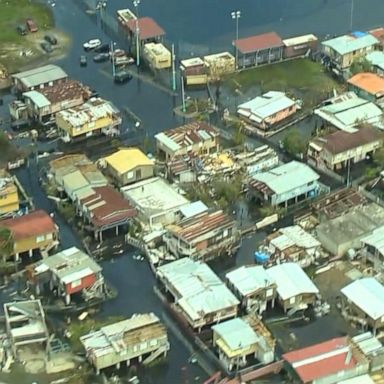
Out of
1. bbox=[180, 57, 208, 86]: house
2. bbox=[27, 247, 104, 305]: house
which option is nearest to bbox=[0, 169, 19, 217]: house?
bbox=[27, 247, 104, 305]: house

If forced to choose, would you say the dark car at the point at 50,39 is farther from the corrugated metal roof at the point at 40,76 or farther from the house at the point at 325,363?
the house at the point at 325,363

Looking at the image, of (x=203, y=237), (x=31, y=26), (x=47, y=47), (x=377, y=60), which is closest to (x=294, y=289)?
(x=203, y=237)

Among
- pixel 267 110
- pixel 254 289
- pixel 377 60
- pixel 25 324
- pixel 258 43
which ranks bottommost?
pixel 25 324

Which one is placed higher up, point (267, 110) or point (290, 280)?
point (267, 110)

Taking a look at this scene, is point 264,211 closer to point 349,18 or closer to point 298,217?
point 298,217

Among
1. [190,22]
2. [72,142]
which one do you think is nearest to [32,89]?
[72,142]

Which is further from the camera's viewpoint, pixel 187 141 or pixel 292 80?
pixel 292 80

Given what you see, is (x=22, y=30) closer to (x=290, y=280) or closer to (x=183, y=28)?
(x=183, y=28)
